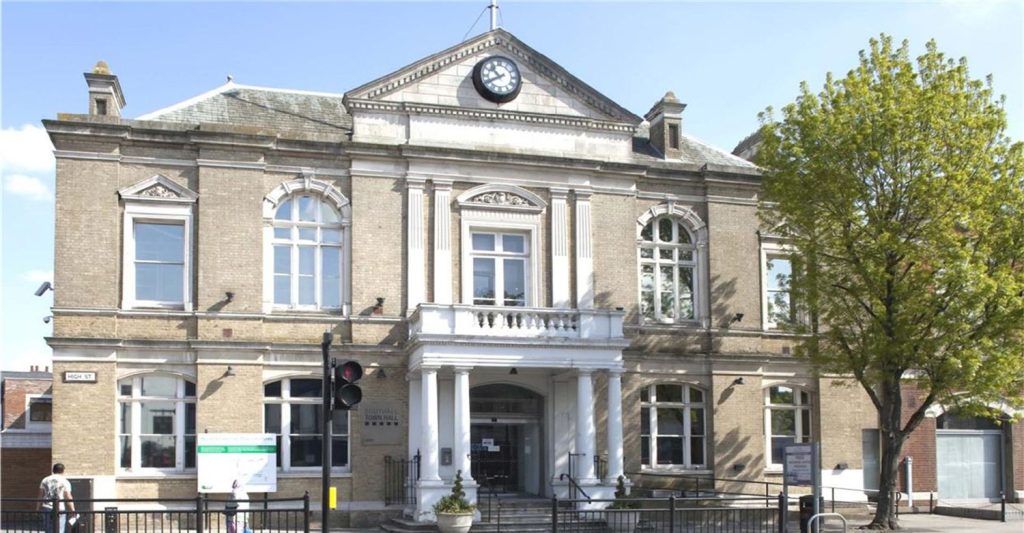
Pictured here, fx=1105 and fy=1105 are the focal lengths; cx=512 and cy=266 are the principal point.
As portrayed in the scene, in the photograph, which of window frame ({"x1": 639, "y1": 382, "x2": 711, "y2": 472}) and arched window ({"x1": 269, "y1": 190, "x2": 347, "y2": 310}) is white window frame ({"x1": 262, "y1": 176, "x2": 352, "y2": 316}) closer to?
arched window ({"x1": 269, "y1": 190, "x2": 347, "y2": 310})

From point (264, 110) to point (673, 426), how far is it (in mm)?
12912

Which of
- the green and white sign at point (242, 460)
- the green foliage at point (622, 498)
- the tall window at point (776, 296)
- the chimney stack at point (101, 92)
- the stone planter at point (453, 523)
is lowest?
the stone planter at point (453, 523)

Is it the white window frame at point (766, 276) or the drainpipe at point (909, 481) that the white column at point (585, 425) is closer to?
the white window frame at point (766, 276)

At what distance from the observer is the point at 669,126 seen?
29.5 metres

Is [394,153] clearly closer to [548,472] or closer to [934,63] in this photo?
[548,472]

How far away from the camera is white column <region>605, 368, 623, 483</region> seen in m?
25.1

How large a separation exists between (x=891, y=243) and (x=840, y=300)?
229 centimetres

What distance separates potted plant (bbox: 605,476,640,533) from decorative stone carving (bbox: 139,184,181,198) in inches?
468

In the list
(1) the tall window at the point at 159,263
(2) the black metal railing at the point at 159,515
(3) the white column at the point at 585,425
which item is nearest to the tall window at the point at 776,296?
(3) the white column at the point at 585,425

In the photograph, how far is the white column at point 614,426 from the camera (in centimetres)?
2509

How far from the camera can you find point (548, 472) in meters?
26.5

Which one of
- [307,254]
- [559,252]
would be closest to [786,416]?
[559,252]

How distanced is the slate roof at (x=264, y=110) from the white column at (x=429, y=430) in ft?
21.5

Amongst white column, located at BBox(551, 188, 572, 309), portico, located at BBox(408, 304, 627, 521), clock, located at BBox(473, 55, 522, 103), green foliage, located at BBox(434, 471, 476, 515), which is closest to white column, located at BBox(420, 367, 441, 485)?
portico, located at BBox(408, 304, 627, 521)
